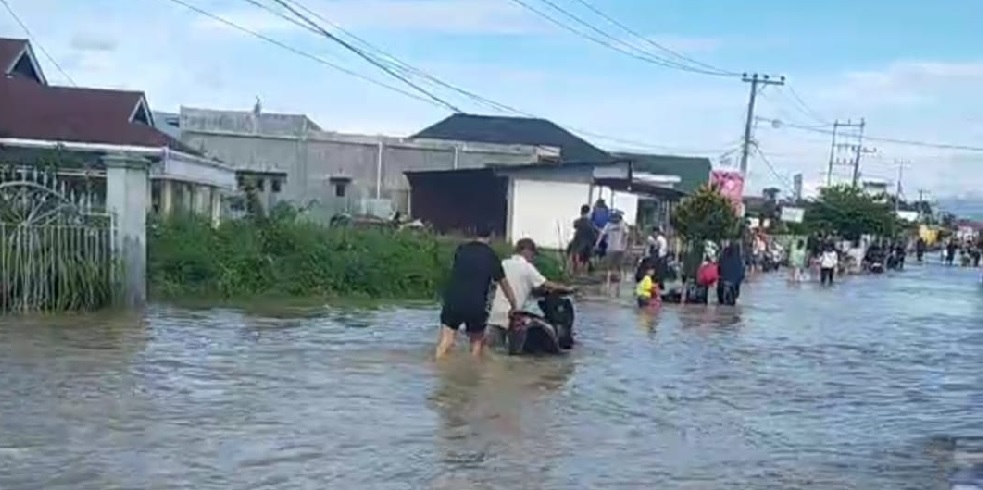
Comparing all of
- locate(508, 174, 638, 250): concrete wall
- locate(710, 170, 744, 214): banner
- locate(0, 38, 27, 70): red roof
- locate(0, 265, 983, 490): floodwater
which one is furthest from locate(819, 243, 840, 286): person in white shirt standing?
locate(0, 38, 27, 70): red roof

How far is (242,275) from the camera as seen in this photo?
24.9 metres

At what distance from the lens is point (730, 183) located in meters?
50.4

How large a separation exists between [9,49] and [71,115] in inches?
143

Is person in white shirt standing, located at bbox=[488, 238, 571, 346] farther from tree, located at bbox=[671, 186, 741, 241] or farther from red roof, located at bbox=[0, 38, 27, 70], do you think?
tree, located at bbox=[671, 186, 741, 241]

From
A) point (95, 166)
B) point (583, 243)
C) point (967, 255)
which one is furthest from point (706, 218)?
point (967, 255)

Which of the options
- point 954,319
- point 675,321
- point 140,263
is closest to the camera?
point 140,263

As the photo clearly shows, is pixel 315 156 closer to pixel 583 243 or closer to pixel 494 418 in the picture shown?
pixel 583 243

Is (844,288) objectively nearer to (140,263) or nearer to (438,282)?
(438,282)

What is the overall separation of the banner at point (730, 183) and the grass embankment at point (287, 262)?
817 inches

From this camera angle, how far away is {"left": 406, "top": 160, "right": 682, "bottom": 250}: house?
39156 mm

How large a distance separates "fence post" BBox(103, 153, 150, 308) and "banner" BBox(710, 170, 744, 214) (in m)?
28.0

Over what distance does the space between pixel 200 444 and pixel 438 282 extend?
17119 mm

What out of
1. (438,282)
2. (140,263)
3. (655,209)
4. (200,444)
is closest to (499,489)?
(200,444)

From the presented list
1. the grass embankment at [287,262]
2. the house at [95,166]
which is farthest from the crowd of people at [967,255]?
the grass embankment at [287,262]
